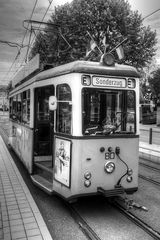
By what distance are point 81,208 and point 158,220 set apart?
5.04ft

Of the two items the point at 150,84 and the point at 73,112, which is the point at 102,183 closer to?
the point at 73,112

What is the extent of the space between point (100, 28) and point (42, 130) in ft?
55.5

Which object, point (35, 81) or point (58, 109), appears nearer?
point (58, 109)

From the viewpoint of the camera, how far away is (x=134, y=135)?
580 centimetres

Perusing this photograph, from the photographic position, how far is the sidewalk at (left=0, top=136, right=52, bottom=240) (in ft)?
15.0

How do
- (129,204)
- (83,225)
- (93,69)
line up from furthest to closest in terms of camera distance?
1. (129,204)
2. (93,69)
3. (83,225)

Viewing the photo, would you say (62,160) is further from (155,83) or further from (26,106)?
(155,83)

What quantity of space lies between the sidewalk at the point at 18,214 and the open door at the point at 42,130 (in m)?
0.74

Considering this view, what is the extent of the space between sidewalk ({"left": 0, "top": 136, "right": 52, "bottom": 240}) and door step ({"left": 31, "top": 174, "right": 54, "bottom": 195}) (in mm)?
342

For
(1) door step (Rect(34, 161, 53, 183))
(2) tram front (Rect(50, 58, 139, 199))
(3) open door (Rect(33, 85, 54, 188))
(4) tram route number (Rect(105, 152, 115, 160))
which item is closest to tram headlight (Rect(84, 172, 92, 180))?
(2) tram front (Rect(50, 58, 139, 199))

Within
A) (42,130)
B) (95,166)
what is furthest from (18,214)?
(42,130)

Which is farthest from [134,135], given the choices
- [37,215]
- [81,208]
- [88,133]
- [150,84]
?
[150,84]

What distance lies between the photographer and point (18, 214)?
543 centimetres

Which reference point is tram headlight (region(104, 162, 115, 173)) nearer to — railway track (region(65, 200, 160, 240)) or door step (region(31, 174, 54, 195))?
railway track (region(65, 200, 160, 240))
